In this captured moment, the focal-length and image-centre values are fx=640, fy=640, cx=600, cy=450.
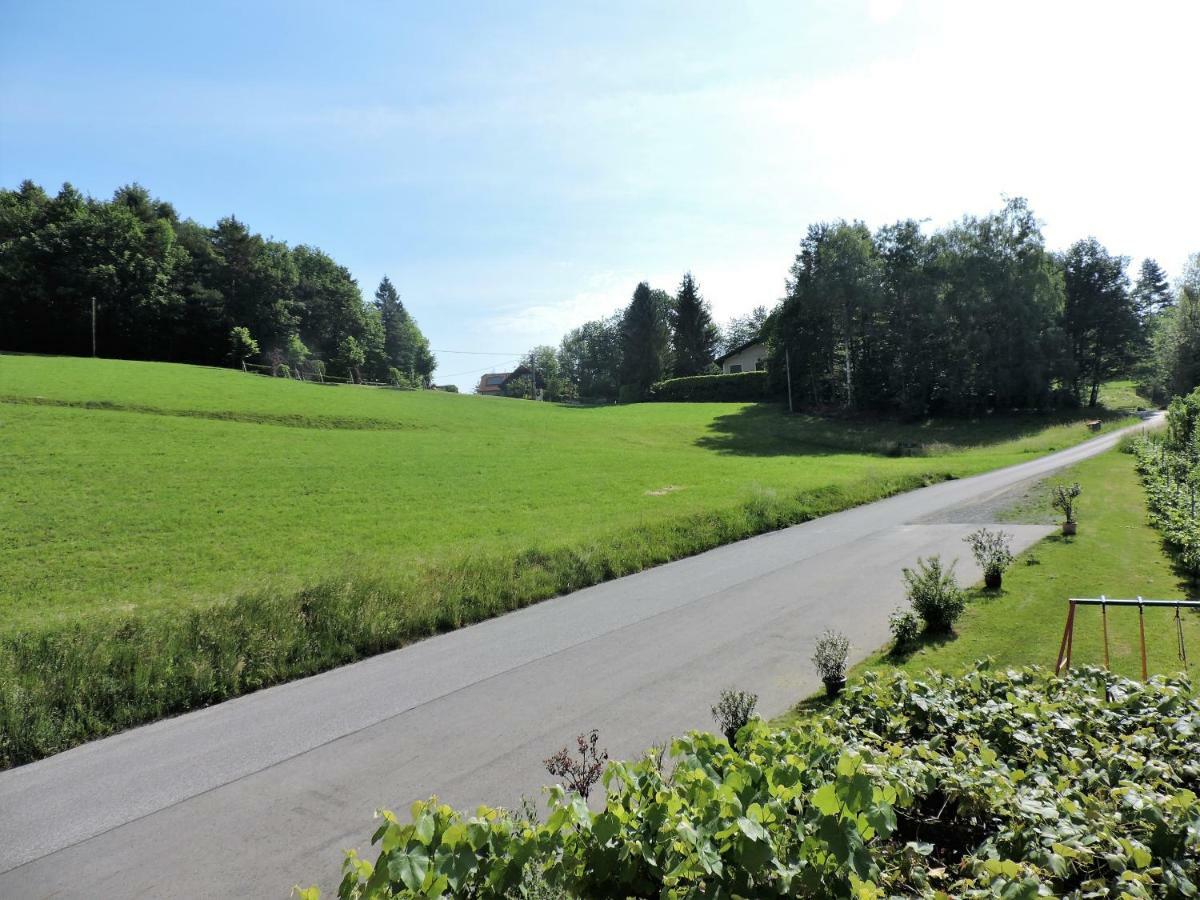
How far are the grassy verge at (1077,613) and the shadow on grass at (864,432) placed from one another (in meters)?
25.9

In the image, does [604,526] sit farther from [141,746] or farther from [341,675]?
[141,746]

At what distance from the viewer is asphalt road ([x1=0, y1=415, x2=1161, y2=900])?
6094mm

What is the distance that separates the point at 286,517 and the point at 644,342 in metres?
77.5

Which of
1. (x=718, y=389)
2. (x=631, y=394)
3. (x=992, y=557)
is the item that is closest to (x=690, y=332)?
(x=631, y=394)

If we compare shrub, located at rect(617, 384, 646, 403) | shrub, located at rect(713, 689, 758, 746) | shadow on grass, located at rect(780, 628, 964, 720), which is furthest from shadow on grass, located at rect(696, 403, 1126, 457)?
shrub, located at rect(713, 689, 758, 746)

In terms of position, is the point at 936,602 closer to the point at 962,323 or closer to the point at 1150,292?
the point at 962,323

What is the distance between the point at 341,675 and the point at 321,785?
396 centimetres

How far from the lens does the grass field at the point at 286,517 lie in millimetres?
10148

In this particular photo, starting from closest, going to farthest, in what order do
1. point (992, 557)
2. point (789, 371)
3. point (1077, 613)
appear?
point (1077, 613)
point (992, 557)
point (789, 371)

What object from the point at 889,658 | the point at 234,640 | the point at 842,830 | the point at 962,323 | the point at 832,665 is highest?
the point at 962,323

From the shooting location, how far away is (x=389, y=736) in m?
8.38

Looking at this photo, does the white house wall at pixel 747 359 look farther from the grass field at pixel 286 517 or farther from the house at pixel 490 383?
the house at pixel 490 383

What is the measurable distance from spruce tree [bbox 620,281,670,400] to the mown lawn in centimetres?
4038

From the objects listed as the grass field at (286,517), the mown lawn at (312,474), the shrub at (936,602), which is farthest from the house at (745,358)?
the shrub at (936,602)
